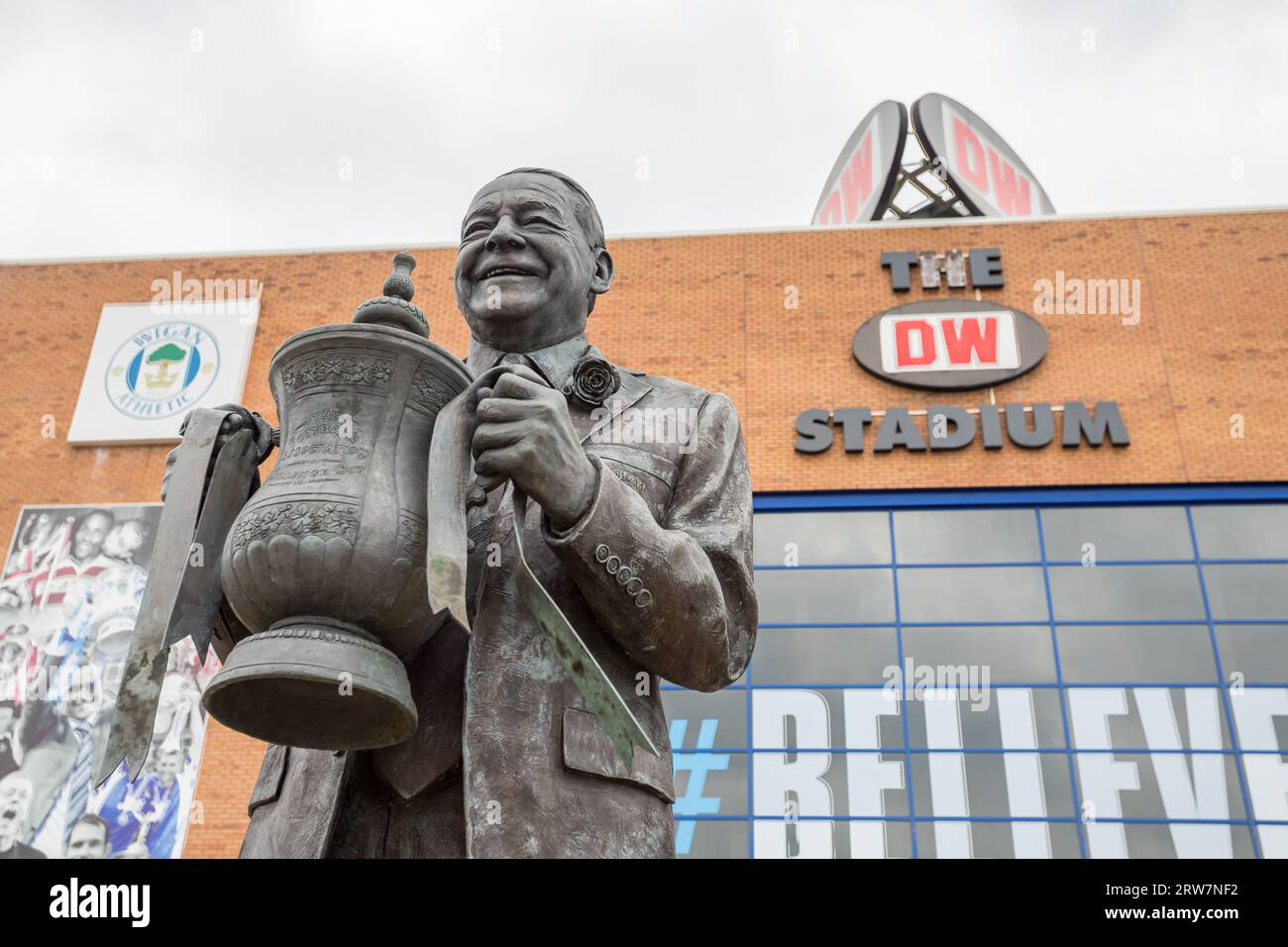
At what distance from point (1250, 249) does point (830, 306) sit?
633 cm

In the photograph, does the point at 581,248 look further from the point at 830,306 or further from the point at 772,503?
the point at 830,306

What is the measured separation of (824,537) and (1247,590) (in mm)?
5572

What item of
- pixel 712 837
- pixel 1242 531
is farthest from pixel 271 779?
pixel 1242 531

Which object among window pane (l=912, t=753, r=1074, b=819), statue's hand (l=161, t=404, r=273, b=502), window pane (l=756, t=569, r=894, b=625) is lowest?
statue's hand (l=161, t=404, r=273, b=502)

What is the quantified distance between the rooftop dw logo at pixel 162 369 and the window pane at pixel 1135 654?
12.8 meters

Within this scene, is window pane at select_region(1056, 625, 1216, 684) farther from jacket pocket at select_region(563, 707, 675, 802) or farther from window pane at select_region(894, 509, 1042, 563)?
jacket pocket at select_region(563, 707, 675, 802)

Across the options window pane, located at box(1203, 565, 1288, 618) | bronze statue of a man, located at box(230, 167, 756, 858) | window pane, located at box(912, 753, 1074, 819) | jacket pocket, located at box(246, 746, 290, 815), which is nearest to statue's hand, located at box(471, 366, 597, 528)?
bronze statue of a man, located at box(230, 167, 756, 858)

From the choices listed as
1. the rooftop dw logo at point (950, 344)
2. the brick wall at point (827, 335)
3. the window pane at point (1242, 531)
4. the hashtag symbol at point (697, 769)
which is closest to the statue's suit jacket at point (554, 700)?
the hashtag symbol at point (697, 769)

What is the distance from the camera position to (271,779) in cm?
275

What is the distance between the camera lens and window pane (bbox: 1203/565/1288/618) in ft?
57.1

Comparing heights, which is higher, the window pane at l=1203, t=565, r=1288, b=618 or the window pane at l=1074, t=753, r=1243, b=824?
the window pane at l=1203, t=565, r=1288, b=618

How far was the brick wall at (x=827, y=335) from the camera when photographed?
18.5m

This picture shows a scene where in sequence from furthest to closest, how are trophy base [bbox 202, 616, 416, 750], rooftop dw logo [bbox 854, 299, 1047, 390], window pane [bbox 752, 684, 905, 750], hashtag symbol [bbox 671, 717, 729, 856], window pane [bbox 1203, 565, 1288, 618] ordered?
rooftop dw logo [bbox 854, 299, 1047, 390], window pane [bbox 1203, 565, 1288, 618], window pane [bbox 752, 684, 905, 750], hashtag symbol [bbox 671, 717, 729, 856], trophy base [bbox 202, 616, 416, 750]

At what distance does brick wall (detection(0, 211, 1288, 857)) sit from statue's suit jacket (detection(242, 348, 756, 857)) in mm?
15711
